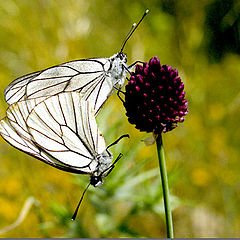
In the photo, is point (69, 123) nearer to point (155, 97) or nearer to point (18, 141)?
point (18, 141)

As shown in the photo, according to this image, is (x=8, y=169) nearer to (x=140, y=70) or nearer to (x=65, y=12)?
(x=65, y=12)

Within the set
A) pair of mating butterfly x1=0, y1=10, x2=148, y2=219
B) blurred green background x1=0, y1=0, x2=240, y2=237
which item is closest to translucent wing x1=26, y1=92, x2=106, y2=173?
A: pair of mating butterfly x1=0, y1=10, x2=148, y2=219

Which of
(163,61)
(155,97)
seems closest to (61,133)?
(155,97)

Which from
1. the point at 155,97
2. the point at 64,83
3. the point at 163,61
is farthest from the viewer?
the point at 163,61

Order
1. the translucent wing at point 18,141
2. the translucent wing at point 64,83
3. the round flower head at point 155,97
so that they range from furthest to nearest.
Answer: the translucent wing at point 64,83 → the translucent wing at point 18,141 → the round flower head at point 155,97

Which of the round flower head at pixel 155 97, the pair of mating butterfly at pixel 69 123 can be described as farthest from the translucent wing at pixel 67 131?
the round flower head at pixel 155 97

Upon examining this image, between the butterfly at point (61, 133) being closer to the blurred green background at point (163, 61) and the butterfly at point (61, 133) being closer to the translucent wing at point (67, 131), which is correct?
the translucent wing at point (67, 131)
